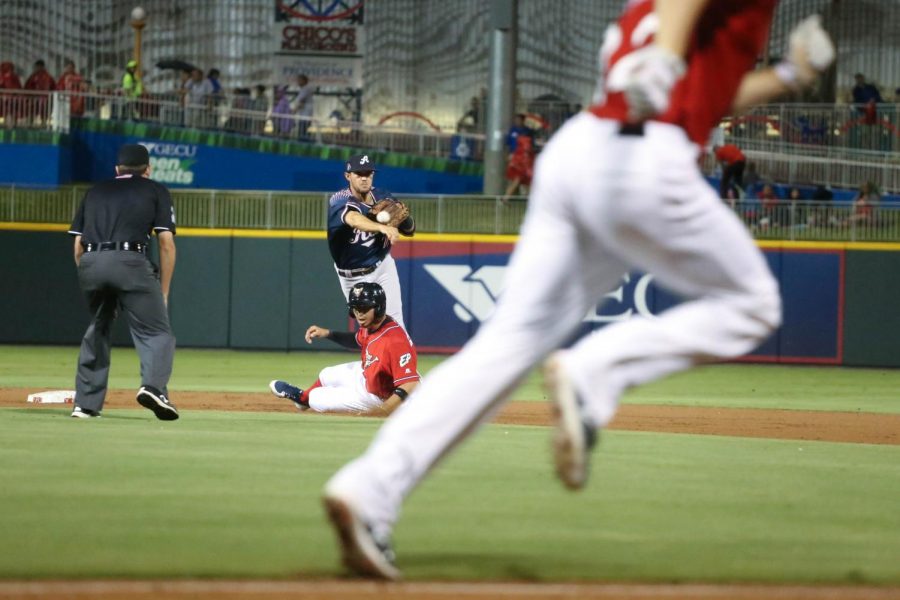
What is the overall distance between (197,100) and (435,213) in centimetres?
1020

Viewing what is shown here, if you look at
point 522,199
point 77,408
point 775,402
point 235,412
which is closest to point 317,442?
point 77,408

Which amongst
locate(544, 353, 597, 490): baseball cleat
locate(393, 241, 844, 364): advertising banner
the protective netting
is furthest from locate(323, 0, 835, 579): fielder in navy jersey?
the protective netting

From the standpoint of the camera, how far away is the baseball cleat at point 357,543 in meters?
3.72

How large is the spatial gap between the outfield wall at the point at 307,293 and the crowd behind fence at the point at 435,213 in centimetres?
16

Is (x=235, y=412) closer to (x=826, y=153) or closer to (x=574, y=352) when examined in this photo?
(x=574, y=352)

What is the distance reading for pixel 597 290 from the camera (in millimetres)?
3936

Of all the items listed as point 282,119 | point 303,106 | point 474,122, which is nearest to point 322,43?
point 303,106

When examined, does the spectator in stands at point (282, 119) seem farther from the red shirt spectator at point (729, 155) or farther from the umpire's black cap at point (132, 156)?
the umpire's black cap at point (132, 156)

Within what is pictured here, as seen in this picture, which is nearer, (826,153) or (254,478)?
(254,478)

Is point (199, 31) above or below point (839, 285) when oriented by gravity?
above

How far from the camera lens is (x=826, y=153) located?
24.7 metres

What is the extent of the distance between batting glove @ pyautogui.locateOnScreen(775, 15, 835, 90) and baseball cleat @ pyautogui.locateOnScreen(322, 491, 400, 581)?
5.39 feet

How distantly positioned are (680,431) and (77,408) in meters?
4.31

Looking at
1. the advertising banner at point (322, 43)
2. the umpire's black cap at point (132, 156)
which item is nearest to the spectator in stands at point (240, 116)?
the advertising banner at point (322, 43)
